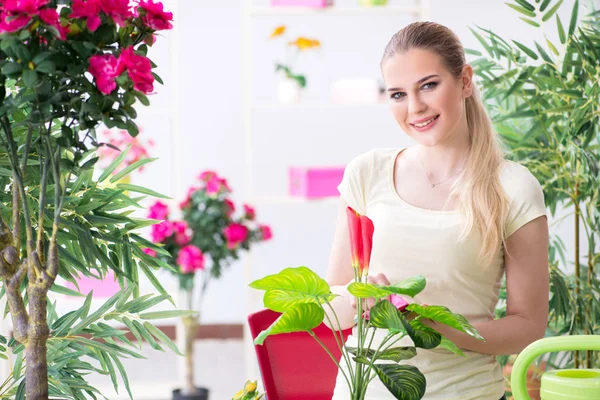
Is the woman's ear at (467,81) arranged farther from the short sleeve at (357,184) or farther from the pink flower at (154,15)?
the pink flower at (154,15)

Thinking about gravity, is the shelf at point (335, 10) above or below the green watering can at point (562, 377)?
above

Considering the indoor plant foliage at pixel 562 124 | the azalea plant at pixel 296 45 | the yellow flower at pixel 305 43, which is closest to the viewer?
the indoor plant foliage at pixel 562 124

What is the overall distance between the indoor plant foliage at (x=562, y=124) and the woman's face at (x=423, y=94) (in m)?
1.09

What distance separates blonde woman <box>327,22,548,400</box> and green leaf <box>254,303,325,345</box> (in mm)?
560

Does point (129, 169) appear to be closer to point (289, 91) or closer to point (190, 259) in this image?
point (190, 259)

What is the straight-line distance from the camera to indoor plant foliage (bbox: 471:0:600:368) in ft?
7.96

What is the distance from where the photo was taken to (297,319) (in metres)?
0.87

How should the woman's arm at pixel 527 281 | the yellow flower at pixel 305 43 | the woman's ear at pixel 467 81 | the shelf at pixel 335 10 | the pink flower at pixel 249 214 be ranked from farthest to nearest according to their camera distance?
the yellow flower at pixel 305 43
the shelf at pixel 335 10
the pink flower at pixel 249 214
the woman's ear at pixel 467 81
the woman's arm at pixel 527 281

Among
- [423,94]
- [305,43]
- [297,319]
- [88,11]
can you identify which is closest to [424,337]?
[297,319]

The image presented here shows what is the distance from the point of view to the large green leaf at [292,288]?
34.3 inches

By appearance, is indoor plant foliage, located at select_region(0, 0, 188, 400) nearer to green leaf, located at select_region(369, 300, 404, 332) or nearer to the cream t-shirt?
green leaf, located at select_region(369, 300, 404, 332)

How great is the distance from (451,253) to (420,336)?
0.59 m

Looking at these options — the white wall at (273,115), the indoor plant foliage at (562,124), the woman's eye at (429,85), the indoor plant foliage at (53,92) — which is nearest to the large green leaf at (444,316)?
the indoor plant foliage at (53,92)

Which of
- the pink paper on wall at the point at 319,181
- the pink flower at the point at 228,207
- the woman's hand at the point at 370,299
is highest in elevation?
the pink paper on wall at the point at 319,181
